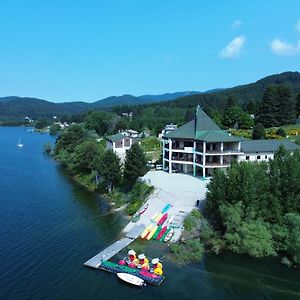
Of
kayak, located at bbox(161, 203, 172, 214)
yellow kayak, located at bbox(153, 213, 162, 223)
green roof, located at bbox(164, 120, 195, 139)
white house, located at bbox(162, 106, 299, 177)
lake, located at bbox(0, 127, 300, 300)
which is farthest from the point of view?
green roof, located at bbox(164, 120, 195, 139)

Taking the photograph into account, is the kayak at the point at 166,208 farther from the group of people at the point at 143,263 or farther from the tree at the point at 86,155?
the tree at the point at 86,155

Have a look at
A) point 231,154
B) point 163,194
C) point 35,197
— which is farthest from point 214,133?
point 35,197

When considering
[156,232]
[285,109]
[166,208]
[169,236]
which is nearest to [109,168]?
[166,208]

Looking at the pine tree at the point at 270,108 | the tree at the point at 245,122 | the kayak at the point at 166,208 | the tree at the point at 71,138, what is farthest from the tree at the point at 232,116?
the kayak at the point at 166,208

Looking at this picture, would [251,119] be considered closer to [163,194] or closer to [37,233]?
[163,194]

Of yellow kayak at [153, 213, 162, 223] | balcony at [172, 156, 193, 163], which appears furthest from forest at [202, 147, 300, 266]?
balcony at [172, 156, 193, 163]

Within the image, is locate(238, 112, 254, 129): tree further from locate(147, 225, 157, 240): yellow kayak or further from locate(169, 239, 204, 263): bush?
locate(169, 239, 204, 263): bush

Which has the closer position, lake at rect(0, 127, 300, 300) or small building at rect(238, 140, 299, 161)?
lake at rect(0, 127, 300, 300)
